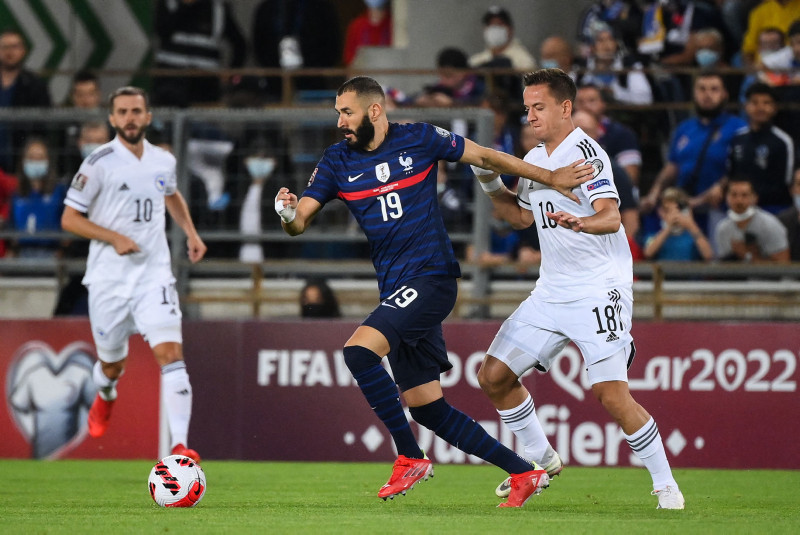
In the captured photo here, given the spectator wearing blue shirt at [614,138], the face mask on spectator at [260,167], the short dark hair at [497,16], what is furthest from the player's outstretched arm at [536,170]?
the short dark hair at [497,16]

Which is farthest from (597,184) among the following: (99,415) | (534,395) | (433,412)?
(99,415)

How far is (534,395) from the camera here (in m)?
12.0

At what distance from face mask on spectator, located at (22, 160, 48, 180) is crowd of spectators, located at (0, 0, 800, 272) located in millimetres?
18

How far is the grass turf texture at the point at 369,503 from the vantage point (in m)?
6.91

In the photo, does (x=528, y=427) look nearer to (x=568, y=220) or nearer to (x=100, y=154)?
(x=568, y=220)

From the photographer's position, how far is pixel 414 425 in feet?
39.6

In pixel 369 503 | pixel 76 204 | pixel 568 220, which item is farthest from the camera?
pixel 76 204

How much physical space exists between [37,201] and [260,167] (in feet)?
7.18

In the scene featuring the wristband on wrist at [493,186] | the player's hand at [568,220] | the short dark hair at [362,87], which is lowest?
the player's hand at [568,220]

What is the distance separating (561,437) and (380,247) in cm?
458

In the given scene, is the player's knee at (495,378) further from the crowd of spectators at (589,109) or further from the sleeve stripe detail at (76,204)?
the sleeve stripe detail at (76,204)

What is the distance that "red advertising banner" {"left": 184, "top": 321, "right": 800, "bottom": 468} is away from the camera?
38.3 ft

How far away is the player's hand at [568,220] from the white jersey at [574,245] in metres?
0.39

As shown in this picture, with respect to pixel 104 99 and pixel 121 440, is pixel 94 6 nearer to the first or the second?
pixel 104 99
